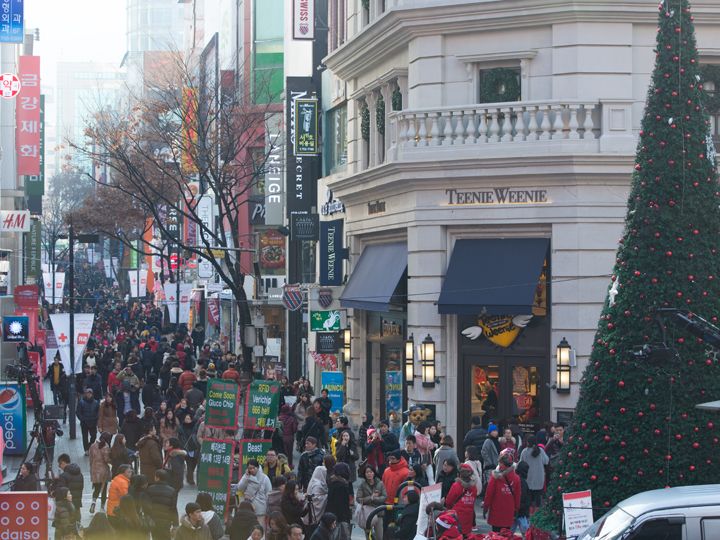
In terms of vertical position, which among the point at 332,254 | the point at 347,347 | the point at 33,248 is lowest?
the point at 347,347

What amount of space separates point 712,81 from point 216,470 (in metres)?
12.4

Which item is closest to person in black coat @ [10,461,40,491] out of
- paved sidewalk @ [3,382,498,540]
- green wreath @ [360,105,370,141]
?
paved sidewalk @ [3,382,498,540]

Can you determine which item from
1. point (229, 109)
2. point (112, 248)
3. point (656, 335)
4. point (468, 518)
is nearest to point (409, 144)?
point (468, 518)

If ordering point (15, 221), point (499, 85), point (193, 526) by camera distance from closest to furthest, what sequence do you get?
1. point (193, 526)
2. point (499, 85)
3. point (15, 221)

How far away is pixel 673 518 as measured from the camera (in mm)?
11734

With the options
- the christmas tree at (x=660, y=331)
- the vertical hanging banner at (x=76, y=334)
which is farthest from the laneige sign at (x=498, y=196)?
the vertical hanging banner at (x=76, y=334)

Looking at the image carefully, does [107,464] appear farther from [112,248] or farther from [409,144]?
[112,248]

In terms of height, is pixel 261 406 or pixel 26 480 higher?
pixel 261 406

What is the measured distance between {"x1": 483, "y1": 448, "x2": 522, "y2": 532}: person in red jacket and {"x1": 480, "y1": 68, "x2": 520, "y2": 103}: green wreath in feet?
32.8

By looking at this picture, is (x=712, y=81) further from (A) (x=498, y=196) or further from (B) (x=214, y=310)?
(B) (x=214, y=310)

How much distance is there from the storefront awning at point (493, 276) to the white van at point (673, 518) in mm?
12531

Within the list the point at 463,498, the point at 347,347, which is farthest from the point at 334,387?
the point at 463,498

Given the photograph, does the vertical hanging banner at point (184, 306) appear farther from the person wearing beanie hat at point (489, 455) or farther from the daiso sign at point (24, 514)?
the daiso sign at point (24, 514)

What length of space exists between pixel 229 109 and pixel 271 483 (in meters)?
26.2
